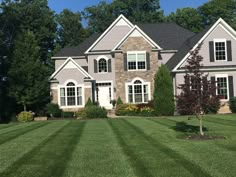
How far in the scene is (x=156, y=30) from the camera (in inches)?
1682

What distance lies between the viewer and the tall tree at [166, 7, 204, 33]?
6219 centimetres

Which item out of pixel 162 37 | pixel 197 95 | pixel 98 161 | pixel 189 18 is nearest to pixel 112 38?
pixel 162 37

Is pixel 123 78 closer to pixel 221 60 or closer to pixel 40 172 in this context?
pixel 221 60

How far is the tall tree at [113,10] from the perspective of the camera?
231ft

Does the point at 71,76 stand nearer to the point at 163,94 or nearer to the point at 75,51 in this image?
the point at 75,51

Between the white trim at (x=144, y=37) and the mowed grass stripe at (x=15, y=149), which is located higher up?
the white trim at (x=144, y=37)

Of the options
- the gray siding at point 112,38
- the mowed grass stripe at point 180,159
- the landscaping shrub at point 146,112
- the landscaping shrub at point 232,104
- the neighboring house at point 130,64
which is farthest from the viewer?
the gray siding at point 112,38

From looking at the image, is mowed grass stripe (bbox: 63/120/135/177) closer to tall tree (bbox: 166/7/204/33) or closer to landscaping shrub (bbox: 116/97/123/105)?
landscaping shrub (bbox: 116/97/123/105)

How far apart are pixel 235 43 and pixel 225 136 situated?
20.3 m

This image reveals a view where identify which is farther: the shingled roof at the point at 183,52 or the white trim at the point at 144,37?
the white trim at the point at 144,37

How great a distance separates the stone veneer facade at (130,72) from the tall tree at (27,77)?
20.9 feet

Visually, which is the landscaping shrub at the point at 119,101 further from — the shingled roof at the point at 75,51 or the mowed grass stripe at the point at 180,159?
the mowed grass stripe at the point at 180,159

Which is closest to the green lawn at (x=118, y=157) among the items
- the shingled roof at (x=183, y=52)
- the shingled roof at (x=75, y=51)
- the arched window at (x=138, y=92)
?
the shingled roof at (x=183, y=52)

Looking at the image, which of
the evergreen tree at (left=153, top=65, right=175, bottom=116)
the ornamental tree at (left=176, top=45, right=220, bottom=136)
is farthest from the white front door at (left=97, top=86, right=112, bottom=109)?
the ornamental tree at (left=176, top=45, right=220, bottom=136)
